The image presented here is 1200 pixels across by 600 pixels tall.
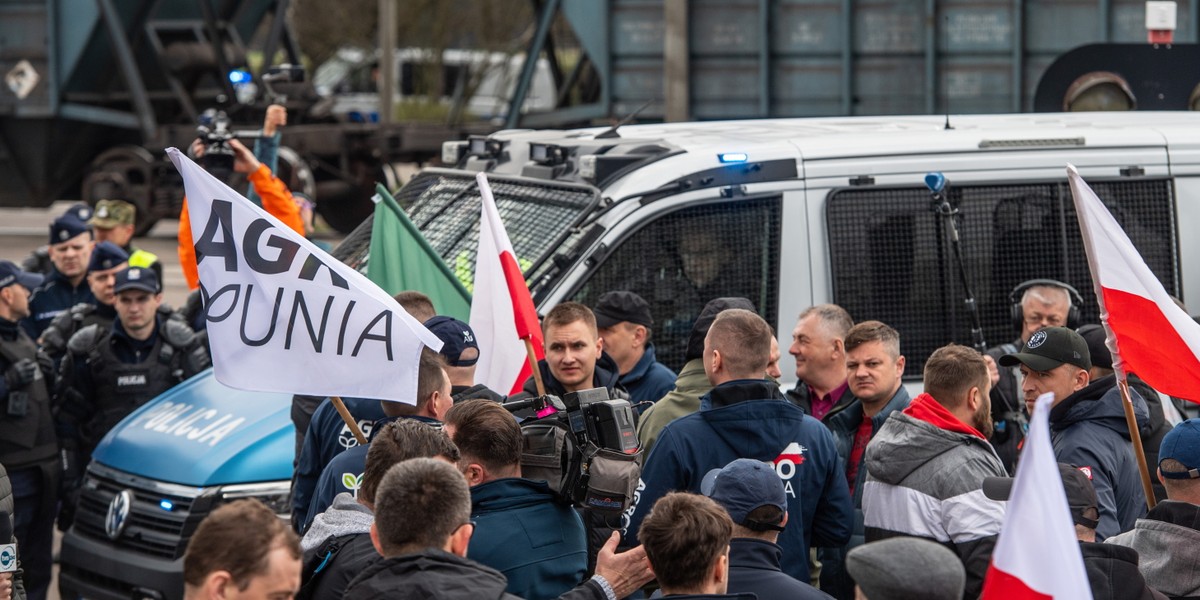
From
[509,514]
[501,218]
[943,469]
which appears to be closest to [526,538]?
[509,514]

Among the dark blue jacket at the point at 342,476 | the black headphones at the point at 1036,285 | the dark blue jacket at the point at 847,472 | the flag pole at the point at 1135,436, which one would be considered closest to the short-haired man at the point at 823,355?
the dark blue jacket at the point at 847,472

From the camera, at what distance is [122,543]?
641cm

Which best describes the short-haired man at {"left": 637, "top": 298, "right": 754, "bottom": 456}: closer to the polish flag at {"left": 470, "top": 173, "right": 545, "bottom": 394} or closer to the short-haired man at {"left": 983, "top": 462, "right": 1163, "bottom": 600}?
the polish flag at {"left": 470, "top": 173, "right": 545, "bottom": 394}

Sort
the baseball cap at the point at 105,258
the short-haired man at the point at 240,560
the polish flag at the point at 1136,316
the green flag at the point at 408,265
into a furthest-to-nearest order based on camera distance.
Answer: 1. the baseball cap at the point at 105,258
2. the green flag at the point at 408,265
3. the polish flag at the point at 1136,316
4. the short-haired man at the point at 240,560

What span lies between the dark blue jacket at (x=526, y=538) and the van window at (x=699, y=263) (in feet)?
6.33

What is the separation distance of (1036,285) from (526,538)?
2.93 metres

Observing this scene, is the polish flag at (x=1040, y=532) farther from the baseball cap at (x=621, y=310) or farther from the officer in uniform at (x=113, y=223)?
the officer in uniform at (x=113, y=223)

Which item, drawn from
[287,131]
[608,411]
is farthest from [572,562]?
[287,131]

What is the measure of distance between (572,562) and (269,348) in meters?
1.27

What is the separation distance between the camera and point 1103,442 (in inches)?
202

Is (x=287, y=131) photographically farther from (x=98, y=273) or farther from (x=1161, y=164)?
(x=1161, y=164)

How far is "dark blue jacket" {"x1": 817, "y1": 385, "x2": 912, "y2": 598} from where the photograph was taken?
17.6 feet

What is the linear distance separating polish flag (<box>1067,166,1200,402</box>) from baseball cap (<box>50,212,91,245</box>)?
557 cm

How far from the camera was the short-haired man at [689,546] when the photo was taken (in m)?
3.71
